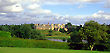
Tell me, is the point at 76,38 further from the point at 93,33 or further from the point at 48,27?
the point at 48,27

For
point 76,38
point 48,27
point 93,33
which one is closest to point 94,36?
point 93,33

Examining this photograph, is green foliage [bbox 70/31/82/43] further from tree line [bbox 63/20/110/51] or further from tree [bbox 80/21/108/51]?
tree [bbox 80/21/108/51]

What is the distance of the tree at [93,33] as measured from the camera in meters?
42.0

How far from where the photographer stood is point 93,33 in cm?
4156

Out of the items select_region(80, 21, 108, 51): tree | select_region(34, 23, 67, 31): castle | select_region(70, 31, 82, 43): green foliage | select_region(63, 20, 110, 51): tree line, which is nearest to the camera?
select_region(80, 21, 108, 51): tree

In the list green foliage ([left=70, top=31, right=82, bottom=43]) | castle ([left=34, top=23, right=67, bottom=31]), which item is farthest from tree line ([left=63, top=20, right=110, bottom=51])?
castle ([left=34, top=23, right=67, bottom=31])

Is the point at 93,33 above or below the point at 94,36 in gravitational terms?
above

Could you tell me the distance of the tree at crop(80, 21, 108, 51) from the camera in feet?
138

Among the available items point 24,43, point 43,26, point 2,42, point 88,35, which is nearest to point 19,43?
point 24,43

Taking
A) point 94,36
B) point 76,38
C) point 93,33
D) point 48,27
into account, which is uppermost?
point 48,27

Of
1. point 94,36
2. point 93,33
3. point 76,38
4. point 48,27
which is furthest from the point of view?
point 48,27

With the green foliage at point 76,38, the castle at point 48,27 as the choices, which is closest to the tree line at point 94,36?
the green foliage at point 76,38

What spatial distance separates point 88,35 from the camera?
4219 centimetres

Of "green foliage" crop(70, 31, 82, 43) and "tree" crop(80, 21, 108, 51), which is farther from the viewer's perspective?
"green foliage" crop(70, 31, 82, 43)
